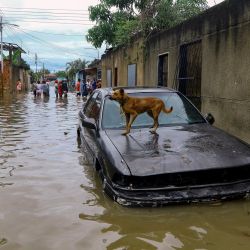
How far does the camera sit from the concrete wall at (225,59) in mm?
8008

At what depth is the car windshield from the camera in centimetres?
585

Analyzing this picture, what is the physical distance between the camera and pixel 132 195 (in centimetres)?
421

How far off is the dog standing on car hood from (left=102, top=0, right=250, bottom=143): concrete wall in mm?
2787

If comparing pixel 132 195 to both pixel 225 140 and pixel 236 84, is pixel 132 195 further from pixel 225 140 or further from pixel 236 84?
pixel 236 84

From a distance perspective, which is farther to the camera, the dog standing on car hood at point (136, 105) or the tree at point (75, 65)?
the tree at point (75, 65)

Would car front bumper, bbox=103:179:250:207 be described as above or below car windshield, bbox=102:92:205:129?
below

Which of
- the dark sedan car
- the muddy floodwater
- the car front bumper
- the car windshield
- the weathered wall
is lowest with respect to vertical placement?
the muddy floodwater

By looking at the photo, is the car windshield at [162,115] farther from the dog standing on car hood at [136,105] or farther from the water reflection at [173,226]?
the water reflection at [173,226]

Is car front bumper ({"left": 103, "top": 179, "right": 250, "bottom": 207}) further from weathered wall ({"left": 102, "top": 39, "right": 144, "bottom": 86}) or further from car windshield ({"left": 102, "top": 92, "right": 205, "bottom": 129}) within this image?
weathered wall ({"left": 102, "top": 39, "right": 144, "bottom": 86})

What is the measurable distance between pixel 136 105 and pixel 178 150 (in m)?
1.19

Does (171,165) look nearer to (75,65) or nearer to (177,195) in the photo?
(177,195)

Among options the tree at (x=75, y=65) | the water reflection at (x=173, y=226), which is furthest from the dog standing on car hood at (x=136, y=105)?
the tree at (x=75, y=65)

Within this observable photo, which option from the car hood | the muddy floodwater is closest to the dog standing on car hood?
the car hood

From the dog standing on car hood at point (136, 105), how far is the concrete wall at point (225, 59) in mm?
2787
